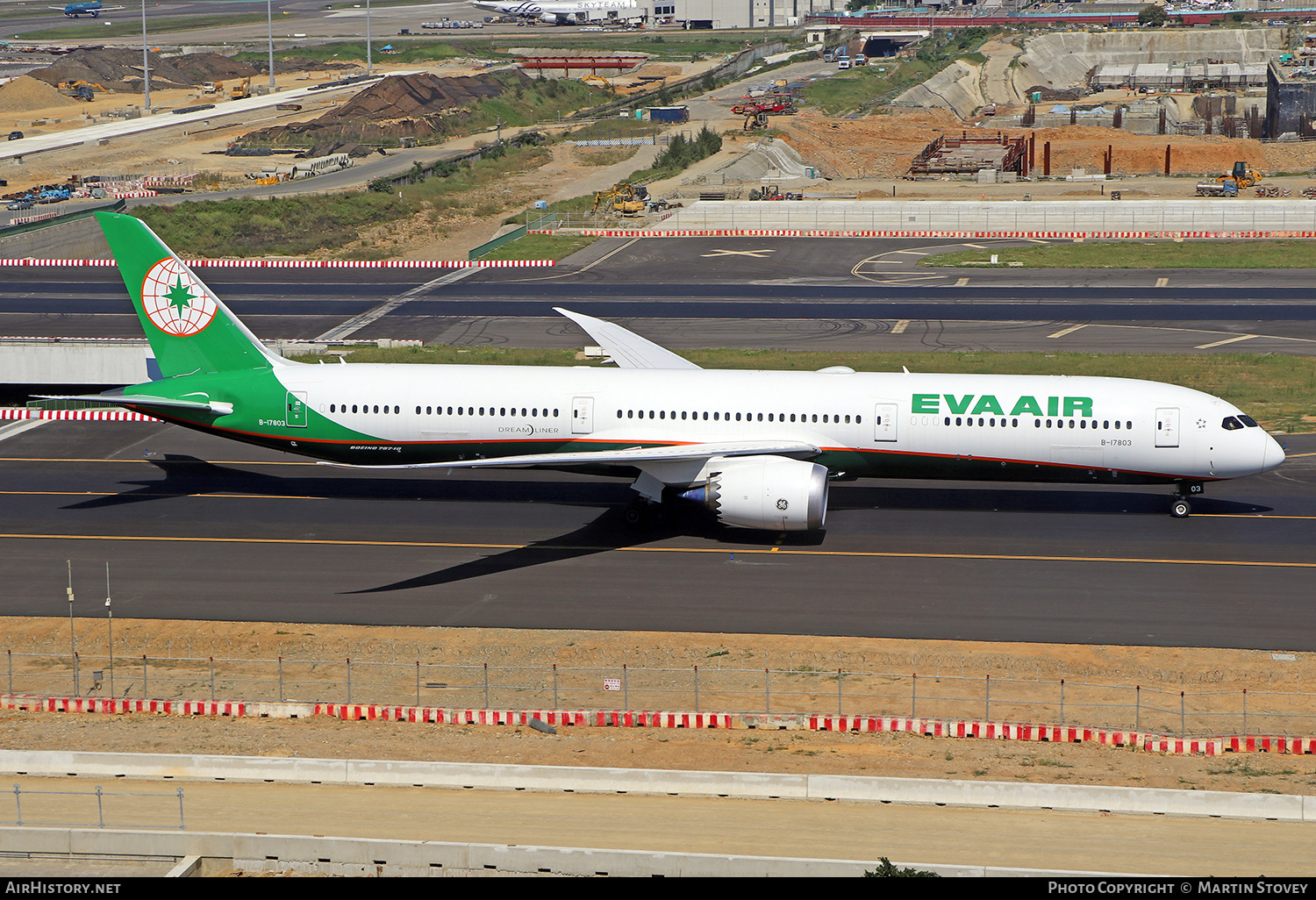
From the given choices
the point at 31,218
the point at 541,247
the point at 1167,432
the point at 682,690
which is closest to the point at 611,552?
the point at 682,690

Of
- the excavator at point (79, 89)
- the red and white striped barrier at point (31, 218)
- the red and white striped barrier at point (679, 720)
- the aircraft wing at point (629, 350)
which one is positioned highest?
the excavator at point (79, 89)

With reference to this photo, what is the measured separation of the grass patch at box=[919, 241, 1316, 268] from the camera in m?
88.8

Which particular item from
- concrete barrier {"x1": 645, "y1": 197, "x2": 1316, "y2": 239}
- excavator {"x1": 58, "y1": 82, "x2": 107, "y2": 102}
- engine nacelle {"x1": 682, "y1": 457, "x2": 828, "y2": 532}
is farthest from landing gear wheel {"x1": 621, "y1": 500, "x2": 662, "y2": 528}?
excavator {"x1": 58, "y1": 82, "x2": 107, "y2": 102}

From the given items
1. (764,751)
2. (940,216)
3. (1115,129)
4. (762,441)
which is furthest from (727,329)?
(1115,129)

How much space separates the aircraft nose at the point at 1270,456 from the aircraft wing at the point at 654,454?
45.3 ft

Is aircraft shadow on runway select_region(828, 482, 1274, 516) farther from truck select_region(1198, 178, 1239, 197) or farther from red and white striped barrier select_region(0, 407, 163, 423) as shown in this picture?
truck select_region(1198, 178, 1239, 197)

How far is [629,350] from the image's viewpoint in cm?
4950

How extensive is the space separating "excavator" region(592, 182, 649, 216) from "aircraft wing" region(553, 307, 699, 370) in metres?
61.5

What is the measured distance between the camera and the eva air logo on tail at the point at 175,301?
142 feet

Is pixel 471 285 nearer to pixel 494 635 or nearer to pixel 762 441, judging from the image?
pixel 762 441

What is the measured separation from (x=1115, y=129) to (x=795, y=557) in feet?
429

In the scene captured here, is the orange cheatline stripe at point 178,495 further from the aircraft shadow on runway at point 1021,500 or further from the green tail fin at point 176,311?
the aircraft shadow on runway at point 1021,500

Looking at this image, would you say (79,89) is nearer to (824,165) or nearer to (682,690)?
(824,165)

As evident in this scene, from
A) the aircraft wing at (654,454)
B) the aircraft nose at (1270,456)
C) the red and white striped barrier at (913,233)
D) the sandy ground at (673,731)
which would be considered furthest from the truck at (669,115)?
the sandy ground at (673,731)
